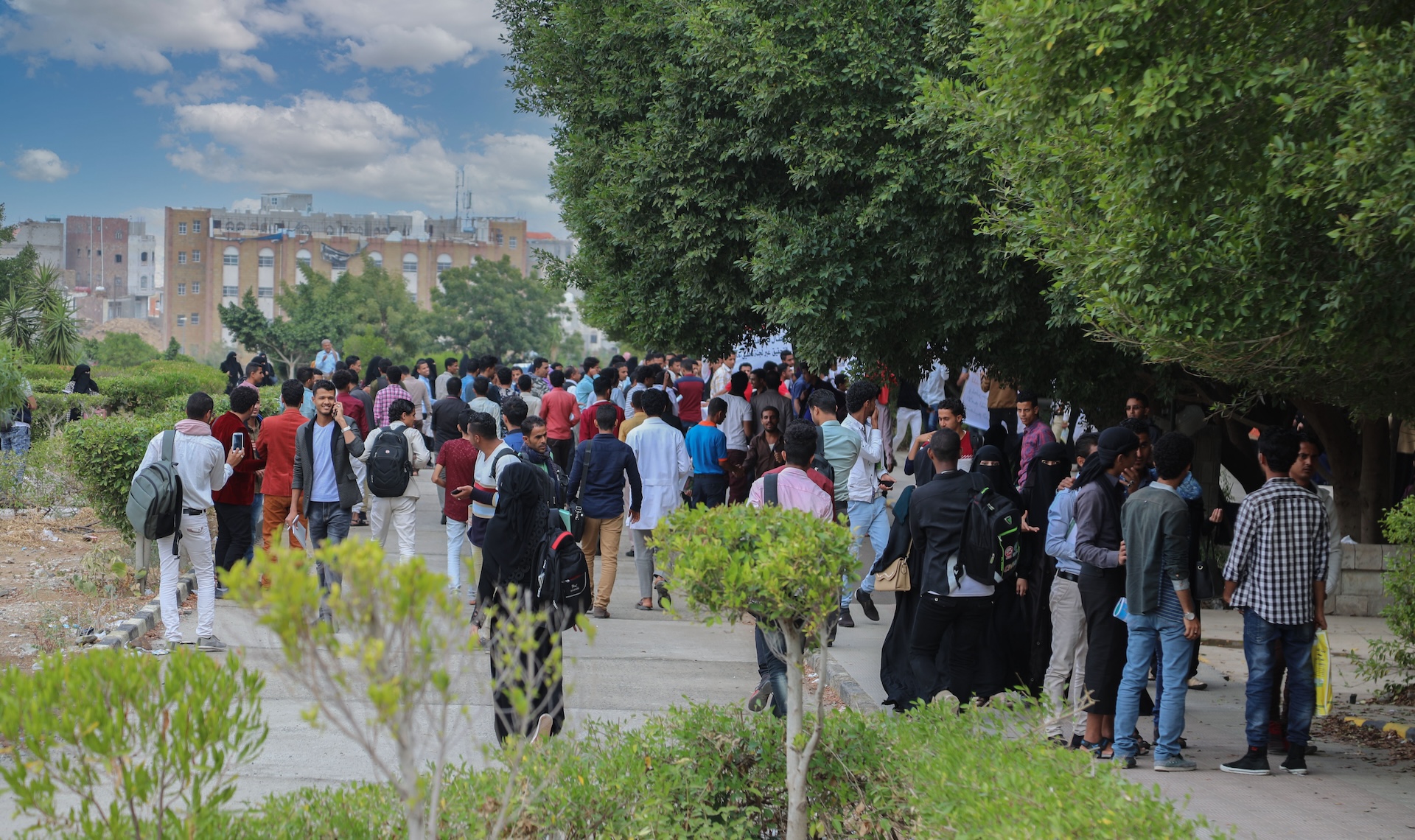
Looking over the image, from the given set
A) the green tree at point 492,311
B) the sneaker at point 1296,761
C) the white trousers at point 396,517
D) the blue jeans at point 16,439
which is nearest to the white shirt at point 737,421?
the white trousers at point 396,517

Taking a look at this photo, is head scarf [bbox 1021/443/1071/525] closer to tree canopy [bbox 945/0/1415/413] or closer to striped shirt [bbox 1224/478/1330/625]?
striped shirt [bbox 1224/478/1330/625]

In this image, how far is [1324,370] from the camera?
5.68 metres

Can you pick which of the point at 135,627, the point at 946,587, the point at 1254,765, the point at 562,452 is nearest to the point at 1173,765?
→ the point at 1254,765

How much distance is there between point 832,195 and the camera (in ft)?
35.6

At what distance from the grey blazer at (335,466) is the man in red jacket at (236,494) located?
38cm

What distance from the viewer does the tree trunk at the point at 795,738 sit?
4.10 meters

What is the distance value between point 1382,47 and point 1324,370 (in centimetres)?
166

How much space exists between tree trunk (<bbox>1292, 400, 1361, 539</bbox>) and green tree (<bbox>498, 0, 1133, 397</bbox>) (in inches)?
95.8

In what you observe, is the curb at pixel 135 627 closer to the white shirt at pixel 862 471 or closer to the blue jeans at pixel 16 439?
the white shirt at pixel 862 471

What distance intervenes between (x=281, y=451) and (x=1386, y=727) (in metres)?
8.37

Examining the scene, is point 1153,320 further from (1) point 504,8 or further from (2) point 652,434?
(1) point 504,8

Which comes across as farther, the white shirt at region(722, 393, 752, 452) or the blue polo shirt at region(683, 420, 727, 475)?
the white shirt at region(722, 393, 752, 452)

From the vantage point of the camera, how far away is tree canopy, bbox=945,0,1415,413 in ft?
15.2

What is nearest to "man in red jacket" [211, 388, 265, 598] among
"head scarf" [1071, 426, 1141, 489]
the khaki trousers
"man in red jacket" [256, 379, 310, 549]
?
"man in red jacket" [256, 379, 310, 549]
